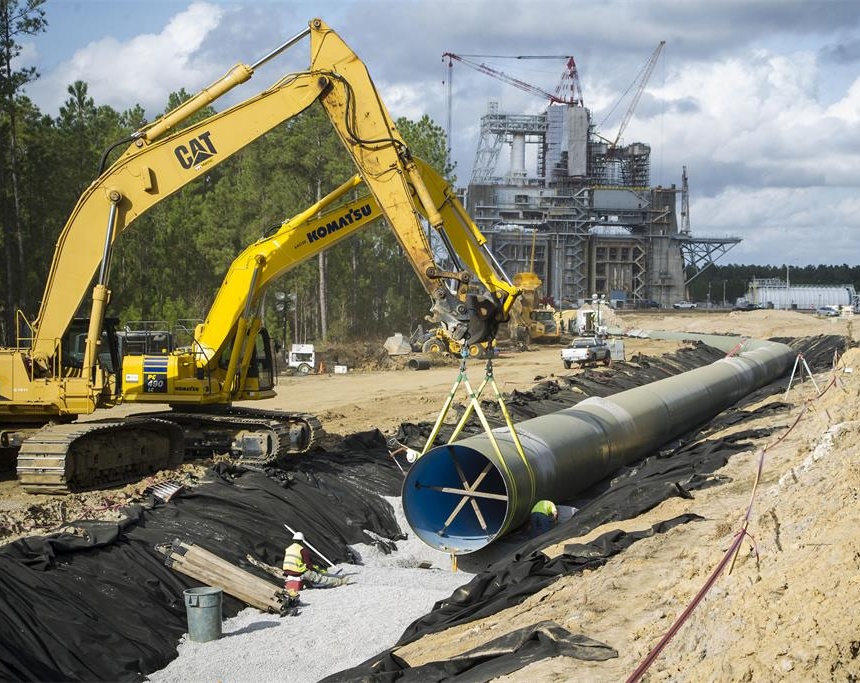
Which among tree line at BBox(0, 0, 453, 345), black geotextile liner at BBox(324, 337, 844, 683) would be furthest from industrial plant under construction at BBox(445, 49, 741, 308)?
Answer: black geotextile liner at BBox(324, 337, 844, 683)

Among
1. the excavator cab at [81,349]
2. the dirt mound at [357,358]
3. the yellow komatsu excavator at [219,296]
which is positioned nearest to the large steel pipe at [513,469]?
the yellow komatsu excavator at [219,296]

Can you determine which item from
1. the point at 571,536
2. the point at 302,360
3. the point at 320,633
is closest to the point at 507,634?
the point at 320,633

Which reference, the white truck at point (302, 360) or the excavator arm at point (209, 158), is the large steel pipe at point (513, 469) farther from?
the white truck at point (302, 360)

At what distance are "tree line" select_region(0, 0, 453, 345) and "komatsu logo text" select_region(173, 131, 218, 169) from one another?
17.4 meters

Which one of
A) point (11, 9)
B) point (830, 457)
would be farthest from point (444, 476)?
point (11, 9)

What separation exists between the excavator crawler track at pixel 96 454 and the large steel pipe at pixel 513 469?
579 cm

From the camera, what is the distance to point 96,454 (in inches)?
688

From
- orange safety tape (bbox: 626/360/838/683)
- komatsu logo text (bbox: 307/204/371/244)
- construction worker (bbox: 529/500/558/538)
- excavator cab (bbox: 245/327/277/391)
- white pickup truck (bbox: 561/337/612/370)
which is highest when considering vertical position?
komatsu logo text (bbox: 307/204/371/244)

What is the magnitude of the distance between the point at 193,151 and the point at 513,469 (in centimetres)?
792

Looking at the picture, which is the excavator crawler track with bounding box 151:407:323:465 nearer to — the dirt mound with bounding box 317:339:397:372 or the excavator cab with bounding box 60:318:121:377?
the excavator cab with bounding box 60:318:121:377

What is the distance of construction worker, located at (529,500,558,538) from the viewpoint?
1488 cm

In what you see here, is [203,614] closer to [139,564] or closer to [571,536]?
[139,564]

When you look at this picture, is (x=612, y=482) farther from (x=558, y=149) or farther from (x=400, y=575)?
(x=558, y=149)

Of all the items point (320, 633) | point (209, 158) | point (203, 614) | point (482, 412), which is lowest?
point (320, 633)
